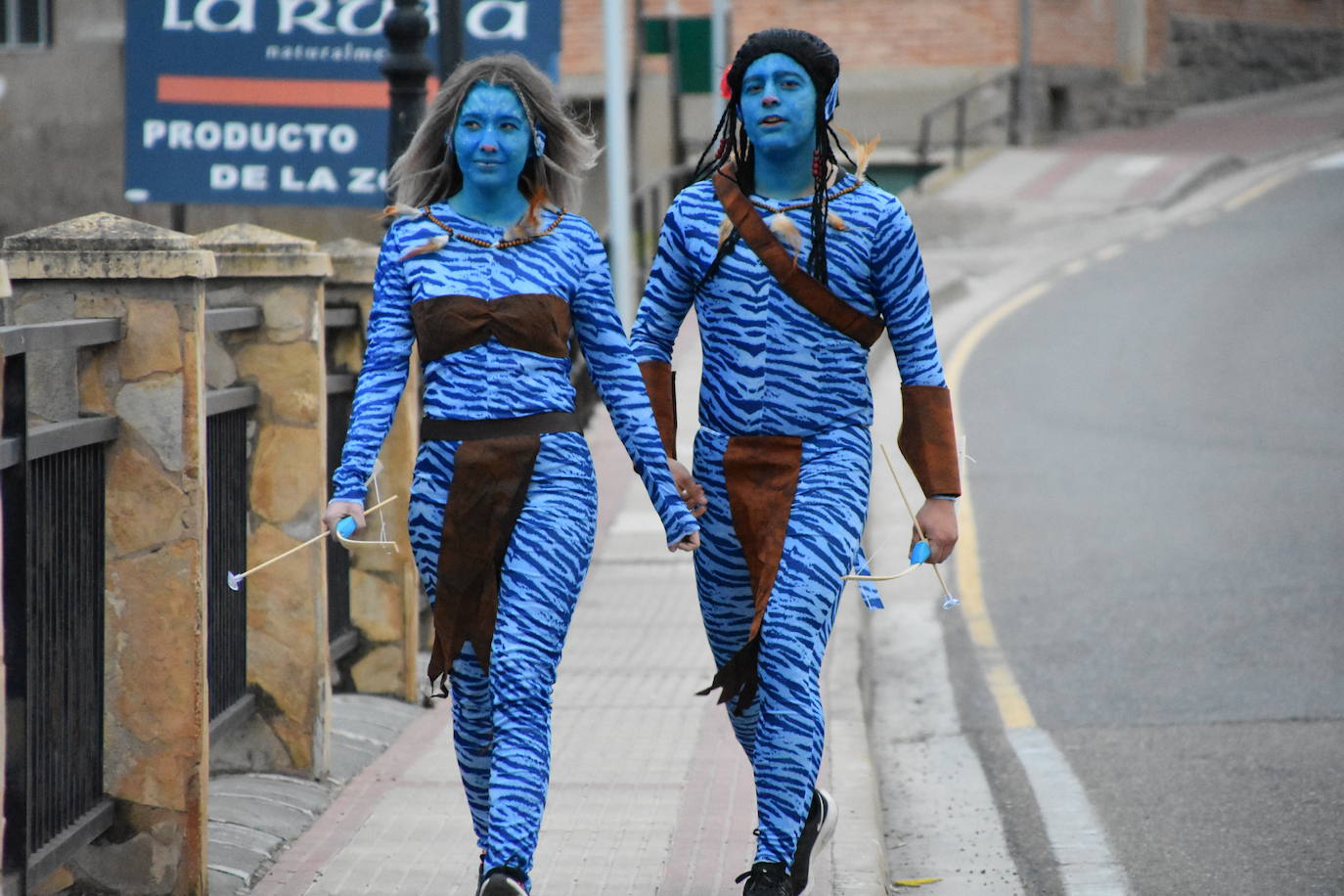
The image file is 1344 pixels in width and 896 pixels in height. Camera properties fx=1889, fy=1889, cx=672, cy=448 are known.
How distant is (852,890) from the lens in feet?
16.0

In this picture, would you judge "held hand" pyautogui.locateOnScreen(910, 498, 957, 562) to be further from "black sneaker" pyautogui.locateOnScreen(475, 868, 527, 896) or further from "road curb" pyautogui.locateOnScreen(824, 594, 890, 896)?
"black sneaker" pyautogui.locateOnScreen(475, 868, 527, 896)

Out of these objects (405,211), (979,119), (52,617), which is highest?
(979,119)

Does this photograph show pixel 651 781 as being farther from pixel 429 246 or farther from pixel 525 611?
pixel 429 246

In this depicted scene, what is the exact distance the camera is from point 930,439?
454 cm

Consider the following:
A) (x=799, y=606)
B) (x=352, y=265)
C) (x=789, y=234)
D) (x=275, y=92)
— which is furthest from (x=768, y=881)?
(x=275, y=92)

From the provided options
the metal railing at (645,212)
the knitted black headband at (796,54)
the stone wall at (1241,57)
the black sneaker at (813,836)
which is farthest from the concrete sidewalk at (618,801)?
the stone wall at (1241,57)

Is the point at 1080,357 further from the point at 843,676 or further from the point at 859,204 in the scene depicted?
the point at 859,204

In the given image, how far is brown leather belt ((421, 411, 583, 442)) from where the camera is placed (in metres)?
4.22

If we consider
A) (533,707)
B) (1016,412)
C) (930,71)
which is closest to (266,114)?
(1016,412)

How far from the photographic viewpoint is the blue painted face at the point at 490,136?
14.0 feet

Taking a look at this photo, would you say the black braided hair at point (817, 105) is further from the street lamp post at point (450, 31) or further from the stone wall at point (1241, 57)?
the stone wall at point (1241, 57)

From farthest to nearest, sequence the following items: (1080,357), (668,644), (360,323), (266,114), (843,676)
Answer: (1080,357) → (266,114) → (668,644) → (843,676) → (360,323)

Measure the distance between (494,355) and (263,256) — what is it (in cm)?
186

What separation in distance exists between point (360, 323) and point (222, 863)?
2626mm
